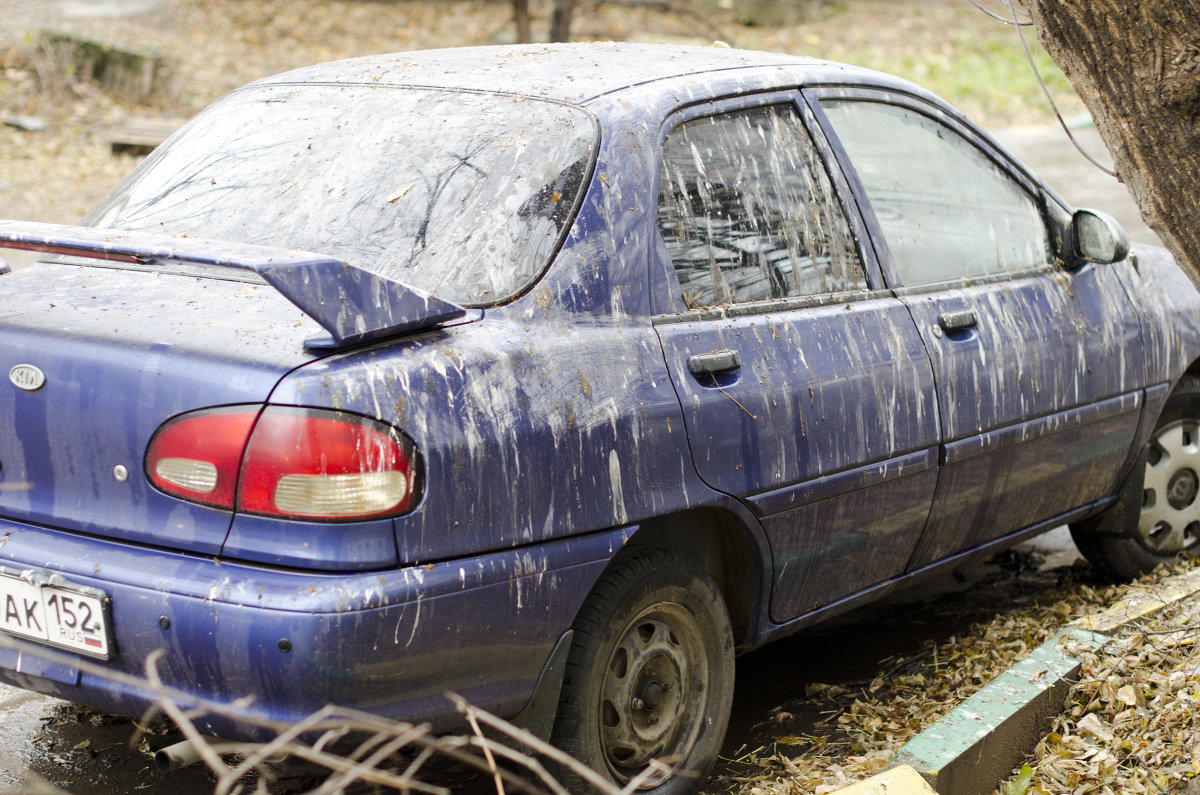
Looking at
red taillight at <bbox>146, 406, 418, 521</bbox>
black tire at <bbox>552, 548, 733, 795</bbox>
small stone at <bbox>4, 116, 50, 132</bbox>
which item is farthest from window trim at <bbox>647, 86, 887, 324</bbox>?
small stone at <bbox>4, 116, 50, 132</bbox>

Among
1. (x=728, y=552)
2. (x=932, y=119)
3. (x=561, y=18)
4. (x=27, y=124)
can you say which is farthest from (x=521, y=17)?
(x=728, y=552)

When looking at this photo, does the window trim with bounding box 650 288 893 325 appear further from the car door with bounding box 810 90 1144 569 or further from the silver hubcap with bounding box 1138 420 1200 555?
the silver hubcap with bounding box 1138 420 1200 555

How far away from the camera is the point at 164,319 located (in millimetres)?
2514

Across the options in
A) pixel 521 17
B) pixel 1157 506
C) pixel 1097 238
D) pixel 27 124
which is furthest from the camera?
pixel 521 17

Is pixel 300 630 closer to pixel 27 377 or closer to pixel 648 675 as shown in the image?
pixel 27 377

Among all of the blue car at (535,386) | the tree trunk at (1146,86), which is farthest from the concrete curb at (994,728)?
the tree trunk at (1146,86)

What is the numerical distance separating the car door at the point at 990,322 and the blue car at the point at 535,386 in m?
0.01

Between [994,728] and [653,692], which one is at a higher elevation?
A: [653,692]

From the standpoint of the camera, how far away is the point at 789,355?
10.2 ft

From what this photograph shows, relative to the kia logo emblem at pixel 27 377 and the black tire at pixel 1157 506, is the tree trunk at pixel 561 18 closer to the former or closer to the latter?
the black tire at pixel 1157 506

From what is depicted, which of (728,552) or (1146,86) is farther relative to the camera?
(728,552)

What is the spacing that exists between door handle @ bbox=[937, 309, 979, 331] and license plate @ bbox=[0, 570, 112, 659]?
238 cm

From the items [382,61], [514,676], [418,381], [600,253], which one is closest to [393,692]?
[514,676]

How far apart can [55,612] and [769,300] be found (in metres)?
1.83
